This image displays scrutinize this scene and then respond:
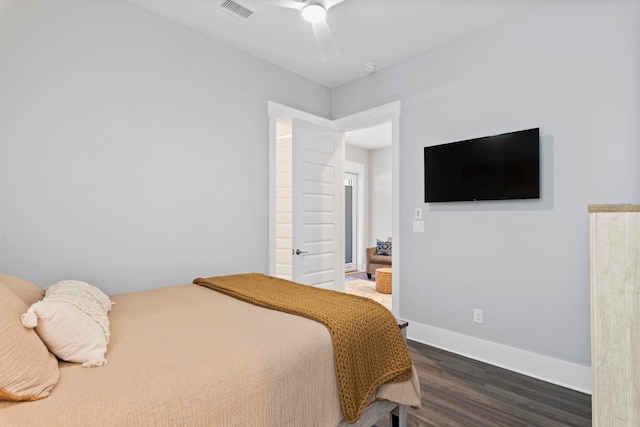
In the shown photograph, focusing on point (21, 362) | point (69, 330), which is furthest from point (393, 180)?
point (21, 362)

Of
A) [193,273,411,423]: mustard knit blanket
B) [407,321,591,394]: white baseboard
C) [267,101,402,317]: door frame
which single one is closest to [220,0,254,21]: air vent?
[267,101,402,317]: door frame

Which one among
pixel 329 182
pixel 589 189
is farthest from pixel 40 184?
pixel 589 189

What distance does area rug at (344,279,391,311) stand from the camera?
4825 millimetres

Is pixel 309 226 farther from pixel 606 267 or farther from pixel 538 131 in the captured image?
pixel 606 267

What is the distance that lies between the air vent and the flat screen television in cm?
193

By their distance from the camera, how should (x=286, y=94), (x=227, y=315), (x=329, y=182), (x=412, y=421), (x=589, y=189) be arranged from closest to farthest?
(x=227, y=315)
(x=412, y=421)
(x=589, y=189)
(x=286, y=94)
(x=329, y=182)

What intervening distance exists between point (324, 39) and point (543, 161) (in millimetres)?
1889

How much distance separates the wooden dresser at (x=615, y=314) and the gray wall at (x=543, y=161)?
984 millimetres

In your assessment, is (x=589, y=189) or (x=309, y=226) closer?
(x=589, y=189)

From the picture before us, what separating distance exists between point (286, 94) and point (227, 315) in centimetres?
264

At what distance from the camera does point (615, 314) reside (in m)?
1.42

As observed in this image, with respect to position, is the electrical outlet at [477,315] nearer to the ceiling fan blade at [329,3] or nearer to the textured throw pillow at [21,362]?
the ceiling fan blade at [329,3]

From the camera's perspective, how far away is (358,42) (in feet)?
9.78

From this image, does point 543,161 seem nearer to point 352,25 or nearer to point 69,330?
point 352,25
